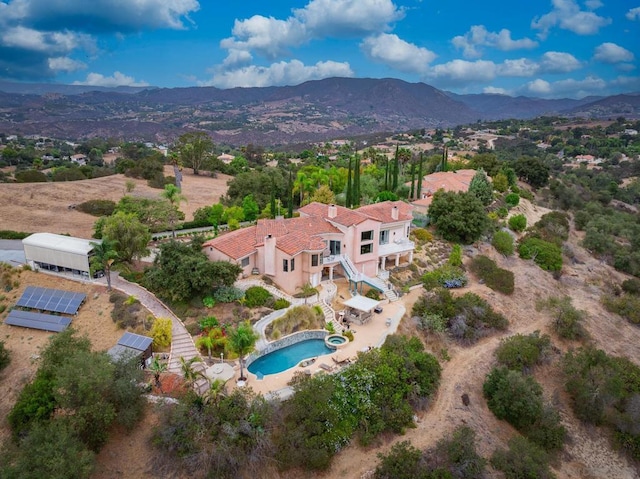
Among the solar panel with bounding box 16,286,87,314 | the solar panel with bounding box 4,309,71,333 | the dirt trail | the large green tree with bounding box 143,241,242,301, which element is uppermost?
the large green tree with bounding box 143,241,242,301

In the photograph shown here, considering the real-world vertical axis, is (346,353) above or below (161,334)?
below

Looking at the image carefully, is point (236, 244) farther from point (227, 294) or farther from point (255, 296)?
point (255, 296)

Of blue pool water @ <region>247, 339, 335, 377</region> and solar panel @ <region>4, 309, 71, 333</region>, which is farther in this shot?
solar panel @ <region>4, 309, 71, 333</region>

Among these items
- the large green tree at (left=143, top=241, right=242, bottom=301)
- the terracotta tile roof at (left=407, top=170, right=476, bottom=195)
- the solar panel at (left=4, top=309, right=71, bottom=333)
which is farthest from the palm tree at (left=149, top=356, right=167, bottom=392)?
the terracotta tile roof at (left=407, top=170, right=476, bottom=195)

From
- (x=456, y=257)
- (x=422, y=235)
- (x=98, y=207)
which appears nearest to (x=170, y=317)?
(x=456, y=257)

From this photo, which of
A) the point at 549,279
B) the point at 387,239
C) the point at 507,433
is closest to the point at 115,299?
the point at 387,239

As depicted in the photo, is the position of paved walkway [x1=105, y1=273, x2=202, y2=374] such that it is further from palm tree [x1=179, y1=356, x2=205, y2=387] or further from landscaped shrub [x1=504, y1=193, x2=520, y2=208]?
landscaped shrub [x1=504, y1=193, x2=520, y2=208]
